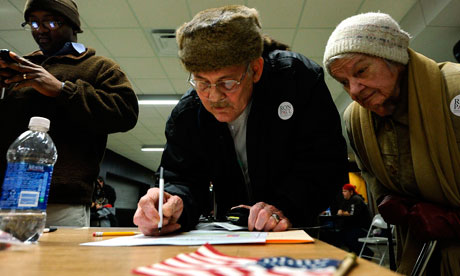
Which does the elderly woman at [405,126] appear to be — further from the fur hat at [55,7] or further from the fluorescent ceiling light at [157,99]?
the fluorescent ceiling light at [157,99]

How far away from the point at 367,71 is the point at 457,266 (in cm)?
67

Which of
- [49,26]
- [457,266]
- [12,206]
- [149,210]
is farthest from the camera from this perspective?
[49,26]

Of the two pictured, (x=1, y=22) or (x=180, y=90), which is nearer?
(x=1, y=22)

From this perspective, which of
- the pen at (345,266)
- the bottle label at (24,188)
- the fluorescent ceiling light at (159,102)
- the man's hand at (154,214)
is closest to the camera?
the pen at (345,266)

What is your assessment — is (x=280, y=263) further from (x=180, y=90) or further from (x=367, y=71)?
(x=180, y=90)

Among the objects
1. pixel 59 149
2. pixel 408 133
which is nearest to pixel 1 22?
pixel 59 149

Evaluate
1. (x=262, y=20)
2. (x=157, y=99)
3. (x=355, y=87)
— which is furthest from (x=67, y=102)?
(x=157, y=99)

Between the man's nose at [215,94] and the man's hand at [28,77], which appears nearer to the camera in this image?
the man's nose at [215,94]

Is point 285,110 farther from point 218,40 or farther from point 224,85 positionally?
point 218,40

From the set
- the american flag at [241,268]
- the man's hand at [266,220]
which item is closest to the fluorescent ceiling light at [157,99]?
the man's hand at [266,220]

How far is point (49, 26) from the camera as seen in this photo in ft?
4.73

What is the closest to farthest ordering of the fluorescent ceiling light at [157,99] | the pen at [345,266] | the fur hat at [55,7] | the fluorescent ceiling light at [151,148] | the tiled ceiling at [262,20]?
1. the pen at [345,266]
2. the fur hat at [55,7]
3. the tiled ceiling at [262,20]
4. the fluorescent ceiling light at [157,99]
5. the fluorescent ceiling light at [151,148]

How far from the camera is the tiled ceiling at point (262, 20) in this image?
3361 mm

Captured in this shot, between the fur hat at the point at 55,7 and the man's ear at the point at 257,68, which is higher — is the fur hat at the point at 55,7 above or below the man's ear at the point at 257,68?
above
